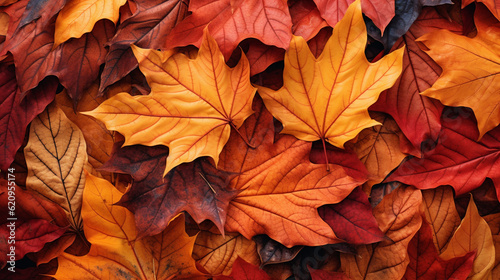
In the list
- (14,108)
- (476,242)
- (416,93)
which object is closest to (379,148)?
(416,93)

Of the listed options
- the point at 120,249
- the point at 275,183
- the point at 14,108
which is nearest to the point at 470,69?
the point at 275,183

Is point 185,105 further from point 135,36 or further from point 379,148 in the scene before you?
point 379,148

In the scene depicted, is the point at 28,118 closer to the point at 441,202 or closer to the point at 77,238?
the point at 77,238

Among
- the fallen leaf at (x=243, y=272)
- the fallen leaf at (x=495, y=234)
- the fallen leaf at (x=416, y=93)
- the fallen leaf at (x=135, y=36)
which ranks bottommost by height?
the fallen leaf at (x=495, y=234)

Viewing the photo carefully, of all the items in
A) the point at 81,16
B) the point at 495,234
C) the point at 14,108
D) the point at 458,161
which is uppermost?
the point at 81,16

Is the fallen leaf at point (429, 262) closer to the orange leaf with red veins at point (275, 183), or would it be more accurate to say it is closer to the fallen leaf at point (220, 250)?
the orange leaf with red veins at point (275, 183)

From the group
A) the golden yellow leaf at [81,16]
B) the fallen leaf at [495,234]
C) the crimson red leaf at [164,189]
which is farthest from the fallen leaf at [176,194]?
the fallen leaf at [495,234]

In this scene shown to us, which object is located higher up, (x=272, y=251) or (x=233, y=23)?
(x=233, y=23)

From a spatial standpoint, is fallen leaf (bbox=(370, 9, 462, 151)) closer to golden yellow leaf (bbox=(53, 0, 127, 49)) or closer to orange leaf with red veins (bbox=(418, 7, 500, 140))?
orange leaf with red veins (bbox=(418, 7, 500, 140))

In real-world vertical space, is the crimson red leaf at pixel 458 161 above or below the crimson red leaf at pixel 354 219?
above
